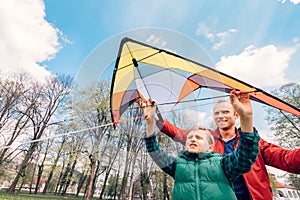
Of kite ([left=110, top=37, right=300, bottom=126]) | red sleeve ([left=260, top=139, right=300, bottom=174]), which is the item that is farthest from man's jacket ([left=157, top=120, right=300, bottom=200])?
kite ([left=110, top=37, right=300, bottom=126])

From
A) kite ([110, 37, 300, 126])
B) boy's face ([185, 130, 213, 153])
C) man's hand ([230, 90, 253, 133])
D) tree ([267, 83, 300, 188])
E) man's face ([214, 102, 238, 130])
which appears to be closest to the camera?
man's hand ([230, 90, 253, 133])

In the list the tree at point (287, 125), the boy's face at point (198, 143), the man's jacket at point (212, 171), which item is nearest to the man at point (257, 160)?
the boy's face at point (198, 143)

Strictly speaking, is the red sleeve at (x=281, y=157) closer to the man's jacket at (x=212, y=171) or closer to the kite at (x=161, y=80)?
the man's jacket at (x=212, y=171)

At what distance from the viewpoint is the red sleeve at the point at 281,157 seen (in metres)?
1.49

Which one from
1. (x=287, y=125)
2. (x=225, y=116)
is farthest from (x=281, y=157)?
(x=287, y=125)

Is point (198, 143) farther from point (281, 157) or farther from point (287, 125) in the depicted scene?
point (287, 125)

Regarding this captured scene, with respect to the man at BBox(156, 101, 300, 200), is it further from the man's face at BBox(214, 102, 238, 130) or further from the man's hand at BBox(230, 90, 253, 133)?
the man's hand at BBox(230, 90, 253, 133)

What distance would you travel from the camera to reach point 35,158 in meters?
21.2

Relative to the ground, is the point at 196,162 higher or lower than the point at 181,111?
lower

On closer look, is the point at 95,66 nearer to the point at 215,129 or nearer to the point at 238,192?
the point at 215,129

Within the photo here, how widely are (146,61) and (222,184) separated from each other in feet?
6.16

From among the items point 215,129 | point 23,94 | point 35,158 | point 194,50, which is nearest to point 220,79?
point 194,50

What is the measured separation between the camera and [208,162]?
4.31ft

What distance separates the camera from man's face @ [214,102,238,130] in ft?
5.96
